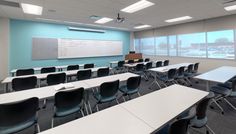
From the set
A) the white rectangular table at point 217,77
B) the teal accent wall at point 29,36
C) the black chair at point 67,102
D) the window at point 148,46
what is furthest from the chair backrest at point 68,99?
the window at point 148,46

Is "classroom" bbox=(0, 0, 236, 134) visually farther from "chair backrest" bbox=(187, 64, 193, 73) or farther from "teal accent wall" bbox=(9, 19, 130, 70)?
"chair backrest" bbox=(187, 64, 193, 73)

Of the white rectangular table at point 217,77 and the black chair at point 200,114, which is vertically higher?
the white rectangular table at point 217,77

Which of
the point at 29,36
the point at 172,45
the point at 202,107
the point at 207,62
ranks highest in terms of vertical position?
the point at 29,36

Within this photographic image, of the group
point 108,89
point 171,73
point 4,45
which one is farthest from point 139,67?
point 4,45

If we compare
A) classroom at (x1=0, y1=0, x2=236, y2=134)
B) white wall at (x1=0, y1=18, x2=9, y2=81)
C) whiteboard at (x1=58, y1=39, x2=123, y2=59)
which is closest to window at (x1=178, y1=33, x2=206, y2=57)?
classroom at (x1=0, y1=0, x2=236, y2=134)

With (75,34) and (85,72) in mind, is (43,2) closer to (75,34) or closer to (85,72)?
(85,72)

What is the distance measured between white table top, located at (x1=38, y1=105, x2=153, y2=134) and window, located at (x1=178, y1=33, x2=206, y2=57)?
691 centimetres

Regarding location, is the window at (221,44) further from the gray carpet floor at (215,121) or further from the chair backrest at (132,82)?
the chair backrest at (132,82)

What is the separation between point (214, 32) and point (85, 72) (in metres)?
6.29

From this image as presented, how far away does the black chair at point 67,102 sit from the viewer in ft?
6.68

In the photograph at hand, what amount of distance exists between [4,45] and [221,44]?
32.1 ft

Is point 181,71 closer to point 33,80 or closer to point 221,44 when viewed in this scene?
point 221,44

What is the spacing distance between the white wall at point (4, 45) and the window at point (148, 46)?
8.17 metres

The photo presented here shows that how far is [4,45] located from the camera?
566cm
